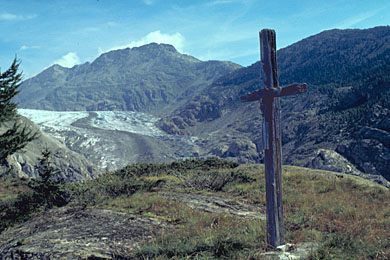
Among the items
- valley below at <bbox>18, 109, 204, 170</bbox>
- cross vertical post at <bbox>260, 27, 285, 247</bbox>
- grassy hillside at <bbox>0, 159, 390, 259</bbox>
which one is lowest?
valley below at <bbox>18, 109, 204, 170</bbox>

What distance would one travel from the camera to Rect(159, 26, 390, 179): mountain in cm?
4897

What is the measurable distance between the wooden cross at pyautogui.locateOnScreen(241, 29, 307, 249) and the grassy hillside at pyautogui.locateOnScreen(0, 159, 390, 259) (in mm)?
545

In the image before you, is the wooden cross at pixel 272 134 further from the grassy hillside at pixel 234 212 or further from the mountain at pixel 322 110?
the mountain at pixel 322 110

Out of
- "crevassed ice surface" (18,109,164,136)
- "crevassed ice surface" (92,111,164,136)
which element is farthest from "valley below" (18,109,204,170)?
"crevassed ice surface" (18,109,164,136)

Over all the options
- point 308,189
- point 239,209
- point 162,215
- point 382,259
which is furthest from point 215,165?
point 382,259

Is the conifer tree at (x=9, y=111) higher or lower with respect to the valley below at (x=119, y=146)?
higher

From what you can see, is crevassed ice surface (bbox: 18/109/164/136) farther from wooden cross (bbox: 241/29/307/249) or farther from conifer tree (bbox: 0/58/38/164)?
wooden cross (bbox: 241/29/307/249)

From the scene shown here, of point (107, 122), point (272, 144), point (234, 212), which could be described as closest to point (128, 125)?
point (107, 122)

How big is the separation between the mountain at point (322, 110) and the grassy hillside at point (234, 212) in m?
31.0

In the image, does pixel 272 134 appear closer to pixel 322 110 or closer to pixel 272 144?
pixel 272 144

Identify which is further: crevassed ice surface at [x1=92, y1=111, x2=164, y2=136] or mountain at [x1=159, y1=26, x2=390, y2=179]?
crevassed ice surface at [x1=92, y1=111, x2=164, y2=136]

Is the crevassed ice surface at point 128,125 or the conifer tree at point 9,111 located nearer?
the conifer tree at point 9,111

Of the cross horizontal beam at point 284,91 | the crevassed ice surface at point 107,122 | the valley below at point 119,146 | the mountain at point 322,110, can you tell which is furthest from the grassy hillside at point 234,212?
the crevassed ice surface at point 107,122

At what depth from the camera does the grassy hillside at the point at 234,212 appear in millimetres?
5477
